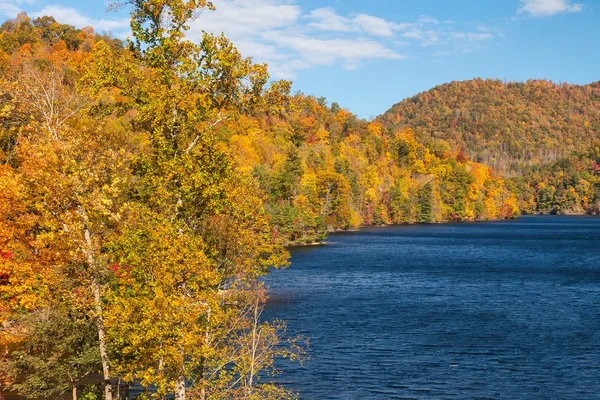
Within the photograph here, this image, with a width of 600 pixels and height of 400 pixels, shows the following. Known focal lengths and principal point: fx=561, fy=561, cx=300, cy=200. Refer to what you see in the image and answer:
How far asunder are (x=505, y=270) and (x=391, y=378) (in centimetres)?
5644

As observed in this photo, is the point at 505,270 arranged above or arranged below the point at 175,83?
below

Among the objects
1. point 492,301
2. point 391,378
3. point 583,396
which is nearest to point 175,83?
point 391,378

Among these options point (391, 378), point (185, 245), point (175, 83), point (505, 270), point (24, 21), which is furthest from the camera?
point (24, 21)

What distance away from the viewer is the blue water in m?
37.9

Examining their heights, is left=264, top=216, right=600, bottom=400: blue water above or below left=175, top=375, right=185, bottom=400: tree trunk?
below

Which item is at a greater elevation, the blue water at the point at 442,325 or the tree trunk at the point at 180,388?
the tree trunk at the point at 180,388

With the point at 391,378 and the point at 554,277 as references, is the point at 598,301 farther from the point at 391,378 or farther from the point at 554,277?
the point at 391,378

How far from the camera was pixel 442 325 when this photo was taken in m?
53.1

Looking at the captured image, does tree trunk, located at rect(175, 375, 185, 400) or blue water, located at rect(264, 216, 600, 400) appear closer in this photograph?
tree trunk, located at rect(175, 375, 185, 400)

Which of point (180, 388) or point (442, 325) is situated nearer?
point (180, 388)

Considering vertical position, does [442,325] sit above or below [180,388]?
below

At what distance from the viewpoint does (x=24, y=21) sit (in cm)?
16262

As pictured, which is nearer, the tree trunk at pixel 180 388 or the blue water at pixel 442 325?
the tree trunk at pixel 180 388

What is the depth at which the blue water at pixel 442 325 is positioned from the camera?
1490 inches
